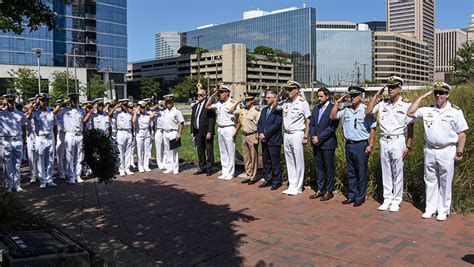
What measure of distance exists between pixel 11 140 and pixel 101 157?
3310mm

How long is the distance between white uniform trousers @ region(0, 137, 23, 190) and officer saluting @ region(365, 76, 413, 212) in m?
7.06

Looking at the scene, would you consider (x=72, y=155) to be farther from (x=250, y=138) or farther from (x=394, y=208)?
(x=394, y=208)

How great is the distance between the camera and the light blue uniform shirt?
795 cm

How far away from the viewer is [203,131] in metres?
11.8

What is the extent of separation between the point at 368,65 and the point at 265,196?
15116 centimetres

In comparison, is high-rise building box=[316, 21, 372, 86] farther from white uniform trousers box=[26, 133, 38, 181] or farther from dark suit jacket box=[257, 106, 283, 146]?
white uniform trousers box=[26, 133, 38, 181]

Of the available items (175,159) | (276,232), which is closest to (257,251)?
(276,232)

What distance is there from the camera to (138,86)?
131625 millimetres

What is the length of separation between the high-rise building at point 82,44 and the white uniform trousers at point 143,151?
235ft

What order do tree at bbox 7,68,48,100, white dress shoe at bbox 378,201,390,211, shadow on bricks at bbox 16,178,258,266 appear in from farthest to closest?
tree at bbox 7,68,48,100 < white dress shoe at bbox 378,201,390,211 < shadow on bricks at bbox 16,178,258,266

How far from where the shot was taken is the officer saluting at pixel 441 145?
678 centimetres

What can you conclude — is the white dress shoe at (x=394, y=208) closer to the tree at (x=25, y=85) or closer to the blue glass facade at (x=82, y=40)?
the tree at (x=25, y=85)

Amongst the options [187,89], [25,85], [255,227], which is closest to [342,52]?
[187,89]

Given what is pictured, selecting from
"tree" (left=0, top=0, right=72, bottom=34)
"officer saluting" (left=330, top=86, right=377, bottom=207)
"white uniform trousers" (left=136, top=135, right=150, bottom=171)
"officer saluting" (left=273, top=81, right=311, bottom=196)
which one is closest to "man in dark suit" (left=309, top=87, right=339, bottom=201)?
"officer saluting" (left=273, top=81, right=311, bottom=196)
